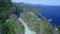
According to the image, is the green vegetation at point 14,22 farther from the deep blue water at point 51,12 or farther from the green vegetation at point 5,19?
the deep blue water at point 51,12

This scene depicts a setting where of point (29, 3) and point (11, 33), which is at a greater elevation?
point (29, 3)

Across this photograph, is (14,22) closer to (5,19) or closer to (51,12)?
(5,19)

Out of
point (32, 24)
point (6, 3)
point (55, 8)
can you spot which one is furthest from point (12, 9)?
point (32, 24)

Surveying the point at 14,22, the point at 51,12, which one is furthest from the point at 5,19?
the point at 51,12

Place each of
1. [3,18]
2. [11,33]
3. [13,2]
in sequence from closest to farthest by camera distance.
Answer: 1. [11,33]
2. [3,18]
3. [13,2]

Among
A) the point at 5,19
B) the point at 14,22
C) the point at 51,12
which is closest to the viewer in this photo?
the point at 14,22

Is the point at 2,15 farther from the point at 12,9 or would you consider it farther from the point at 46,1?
the point at 46,1

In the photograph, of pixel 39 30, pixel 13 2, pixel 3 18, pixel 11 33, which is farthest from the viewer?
pixel 13 2

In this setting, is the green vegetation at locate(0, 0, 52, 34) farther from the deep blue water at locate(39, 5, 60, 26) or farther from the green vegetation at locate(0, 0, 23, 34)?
the deep blue water at locate(39, 5, 60, 26)

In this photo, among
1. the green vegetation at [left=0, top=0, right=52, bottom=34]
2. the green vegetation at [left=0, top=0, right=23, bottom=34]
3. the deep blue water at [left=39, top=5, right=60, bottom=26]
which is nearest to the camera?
the green vegetation at [left=0, top=0, right=52, bottom=34]

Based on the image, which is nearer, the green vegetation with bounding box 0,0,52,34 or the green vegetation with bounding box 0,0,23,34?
the green vegetation with bounding box 0,0,52,34

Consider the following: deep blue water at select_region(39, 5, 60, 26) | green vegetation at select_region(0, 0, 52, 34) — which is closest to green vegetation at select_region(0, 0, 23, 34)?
green vegetation at select_region(0, 0, 52, 34)
